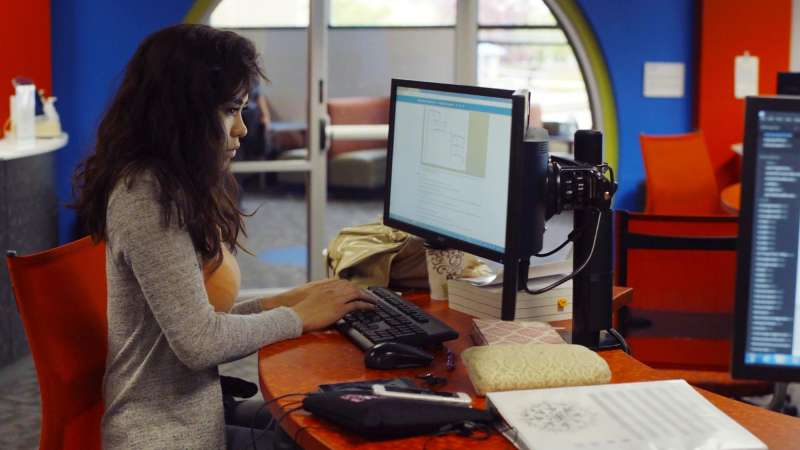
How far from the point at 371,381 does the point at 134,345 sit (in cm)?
48

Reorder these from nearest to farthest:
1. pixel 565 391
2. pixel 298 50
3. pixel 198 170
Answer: pixel 565 391 → pixel 198 170 → pixel 298 50

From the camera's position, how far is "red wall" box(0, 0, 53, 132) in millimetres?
5074

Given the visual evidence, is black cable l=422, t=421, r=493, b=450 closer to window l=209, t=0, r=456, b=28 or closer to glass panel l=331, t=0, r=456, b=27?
window l=209, t=0, r=456, b=28

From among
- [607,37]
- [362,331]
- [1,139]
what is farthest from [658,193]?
[362,331]

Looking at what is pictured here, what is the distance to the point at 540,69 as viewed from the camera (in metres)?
8.08

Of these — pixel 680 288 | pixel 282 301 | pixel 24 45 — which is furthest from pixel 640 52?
pixel 282 301

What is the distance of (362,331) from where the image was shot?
7.16 ft

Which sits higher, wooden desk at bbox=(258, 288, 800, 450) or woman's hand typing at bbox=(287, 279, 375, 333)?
woman's hand typing at bbox=(287, 279, 375, 333)

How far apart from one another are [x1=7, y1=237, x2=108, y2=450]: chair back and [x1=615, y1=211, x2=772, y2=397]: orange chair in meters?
1.45

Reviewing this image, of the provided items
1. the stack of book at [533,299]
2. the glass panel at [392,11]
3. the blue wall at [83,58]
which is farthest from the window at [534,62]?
the stack of book at [533,299]

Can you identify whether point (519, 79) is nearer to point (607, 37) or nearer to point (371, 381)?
point (607, 37)

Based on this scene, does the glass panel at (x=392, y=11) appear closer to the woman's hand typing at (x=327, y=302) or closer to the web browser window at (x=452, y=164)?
the web browser window at (x=452, y=164)

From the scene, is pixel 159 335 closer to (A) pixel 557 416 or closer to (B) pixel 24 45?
(A) pixel 557 416

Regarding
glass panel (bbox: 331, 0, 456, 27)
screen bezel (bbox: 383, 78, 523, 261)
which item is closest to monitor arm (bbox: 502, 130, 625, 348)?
screen bezel (bbox: 383, 78, 523, 261)
